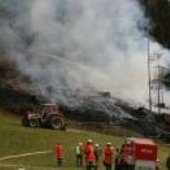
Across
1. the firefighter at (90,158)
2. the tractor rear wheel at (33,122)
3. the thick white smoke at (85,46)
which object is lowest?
the firefighter at (90,158)

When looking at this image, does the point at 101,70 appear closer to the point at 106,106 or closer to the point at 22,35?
the point at 106,106

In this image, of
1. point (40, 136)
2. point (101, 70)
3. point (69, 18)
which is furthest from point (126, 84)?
point (40, 136)

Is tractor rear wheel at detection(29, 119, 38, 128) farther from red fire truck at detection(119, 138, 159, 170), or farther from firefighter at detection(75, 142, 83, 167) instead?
red fire truck at detection(119, 138, 159, 170)

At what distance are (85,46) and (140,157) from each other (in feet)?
132

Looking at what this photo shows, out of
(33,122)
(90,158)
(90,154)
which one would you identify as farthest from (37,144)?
(90,158)

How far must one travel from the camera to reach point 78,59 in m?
89.3

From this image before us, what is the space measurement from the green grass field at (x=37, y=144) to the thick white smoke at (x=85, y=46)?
37.6ft

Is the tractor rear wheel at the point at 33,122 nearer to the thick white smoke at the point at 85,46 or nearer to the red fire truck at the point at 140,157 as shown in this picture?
the thick white smoke at the point at 85,46

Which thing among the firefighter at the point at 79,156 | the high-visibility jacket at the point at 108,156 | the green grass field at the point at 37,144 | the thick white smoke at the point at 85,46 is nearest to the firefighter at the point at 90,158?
the high-visibility jacket at the point at 108,156

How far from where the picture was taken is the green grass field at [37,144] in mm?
56594

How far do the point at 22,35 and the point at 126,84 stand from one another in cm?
1199

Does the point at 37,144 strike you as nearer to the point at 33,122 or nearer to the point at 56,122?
the point at 56,122

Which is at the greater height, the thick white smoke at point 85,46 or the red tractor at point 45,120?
the thick white smoke at point 85,46

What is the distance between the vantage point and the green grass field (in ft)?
186
